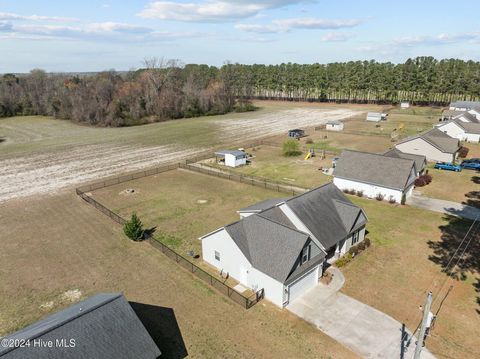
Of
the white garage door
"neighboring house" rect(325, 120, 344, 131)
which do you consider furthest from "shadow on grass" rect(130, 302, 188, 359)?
"neighboring house" rect(325, 120, 344, 131)

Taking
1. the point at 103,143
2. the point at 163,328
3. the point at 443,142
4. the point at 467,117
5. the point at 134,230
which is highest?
the point at 467,117

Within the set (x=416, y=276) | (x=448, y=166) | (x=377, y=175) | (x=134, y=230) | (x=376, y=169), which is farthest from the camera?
(x=448, y=166)

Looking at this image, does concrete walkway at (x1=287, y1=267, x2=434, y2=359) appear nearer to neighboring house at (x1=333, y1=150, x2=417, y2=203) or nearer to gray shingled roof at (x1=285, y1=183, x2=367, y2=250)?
gray shingled roof at (x1=285, y1=183, x2=367, y2=250)

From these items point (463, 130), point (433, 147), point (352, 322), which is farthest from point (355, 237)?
point (463, 130)

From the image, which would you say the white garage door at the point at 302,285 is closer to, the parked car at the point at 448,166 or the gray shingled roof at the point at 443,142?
the parked car at the point at 448,166

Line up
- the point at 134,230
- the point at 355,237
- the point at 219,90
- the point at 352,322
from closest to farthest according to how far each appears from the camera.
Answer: the point at 352,322 < the point at 355,237 < the point at 134,230 < the point at 219,90

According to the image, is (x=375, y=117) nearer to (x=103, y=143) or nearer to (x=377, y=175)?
(x=377, y=175)

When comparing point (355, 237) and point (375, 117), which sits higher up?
point (375, 117)
